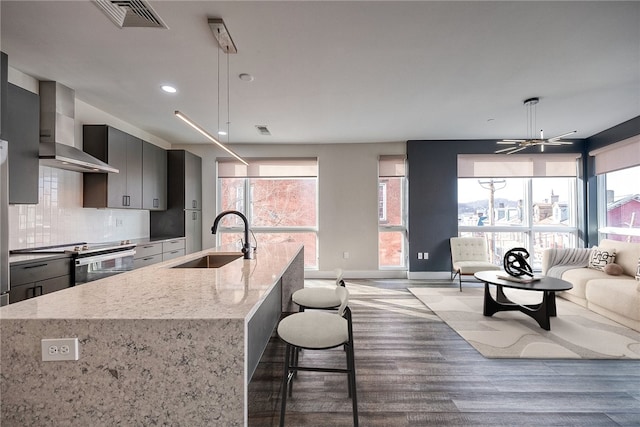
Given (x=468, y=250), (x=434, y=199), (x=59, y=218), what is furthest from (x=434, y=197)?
(x=59, y=218)

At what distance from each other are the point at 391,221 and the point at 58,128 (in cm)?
512

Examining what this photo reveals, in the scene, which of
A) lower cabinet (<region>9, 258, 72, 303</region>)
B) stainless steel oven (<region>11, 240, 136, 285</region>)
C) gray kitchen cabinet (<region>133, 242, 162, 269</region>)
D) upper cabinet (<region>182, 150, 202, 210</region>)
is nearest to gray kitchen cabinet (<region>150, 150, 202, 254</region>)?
upper cabinet (<region>182, 150, 202, 210</region>)

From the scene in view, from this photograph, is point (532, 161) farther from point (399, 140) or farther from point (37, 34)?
point (37, 34)

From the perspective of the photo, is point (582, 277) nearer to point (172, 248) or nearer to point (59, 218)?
point (172, 248)

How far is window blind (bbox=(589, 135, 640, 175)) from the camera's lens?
4.17 metres

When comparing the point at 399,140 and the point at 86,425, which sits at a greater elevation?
the point at 399,140

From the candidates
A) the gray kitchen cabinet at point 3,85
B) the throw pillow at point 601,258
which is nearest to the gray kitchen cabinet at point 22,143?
the gray kitchen cabinet at point 3,85

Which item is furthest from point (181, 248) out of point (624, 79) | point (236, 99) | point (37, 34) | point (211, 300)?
point (624, 79)

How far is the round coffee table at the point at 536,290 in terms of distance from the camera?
2977mm

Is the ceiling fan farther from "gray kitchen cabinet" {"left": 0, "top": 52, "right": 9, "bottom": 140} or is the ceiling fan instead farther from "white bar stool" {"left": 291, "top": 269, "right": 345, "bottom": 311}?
"gray kitchen cabinet" {"left": 0, "top": 52, "right": 9, "bottom": 140}

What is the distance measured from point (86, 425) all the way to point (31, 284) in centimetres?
214

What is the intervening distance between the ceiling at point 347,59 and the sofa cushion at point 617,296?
226cm

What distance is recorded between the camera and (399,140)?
537 centimetres

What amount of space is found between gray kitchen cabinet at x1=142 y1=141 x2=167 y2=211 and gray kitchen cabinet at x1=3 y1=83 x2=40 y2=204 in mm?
1641
